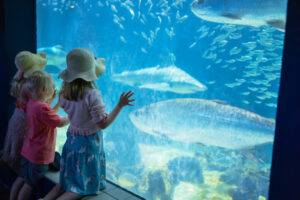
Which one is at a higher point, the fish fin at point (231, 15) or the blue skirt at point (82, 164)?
the fish fin at point (231, 15)

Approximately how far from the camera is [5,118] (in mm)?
3180

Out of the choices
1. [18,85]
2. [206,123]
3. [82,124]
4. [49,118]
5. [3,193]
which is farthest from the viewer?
[3,193]

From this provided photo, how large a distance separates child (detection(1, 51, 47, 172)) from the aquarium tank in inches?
41.7

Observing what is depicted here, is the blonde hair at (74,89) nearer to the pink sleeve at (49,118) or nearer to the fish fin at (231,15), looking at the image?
the pink sleeve at (49,118)

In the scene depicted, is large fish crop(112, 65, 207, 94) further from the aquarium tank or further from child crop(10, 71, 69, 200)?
child crop(10, 71, 69, 200)

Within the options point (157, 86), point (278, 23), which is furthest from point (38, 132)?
point (278, 23)

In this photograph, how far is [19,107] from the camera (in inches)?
97.3

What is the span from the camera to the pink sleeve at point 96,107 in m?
1.78

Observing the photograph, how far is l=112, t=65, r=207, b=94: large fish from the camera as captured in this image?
271cm

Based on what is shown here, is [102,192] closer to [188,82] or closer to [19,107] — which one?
[19,107]

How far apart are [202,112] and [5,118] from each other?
2597 mm

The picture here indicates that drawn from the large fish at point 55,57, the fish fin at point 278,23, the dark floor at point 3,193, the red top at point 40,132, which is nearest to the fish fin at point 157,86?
the red top at point 40,132

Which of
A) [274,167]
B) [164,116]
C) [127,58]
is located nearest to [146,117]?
[164,116]

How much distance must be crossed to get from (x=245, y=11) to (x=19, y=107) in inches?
90.3
